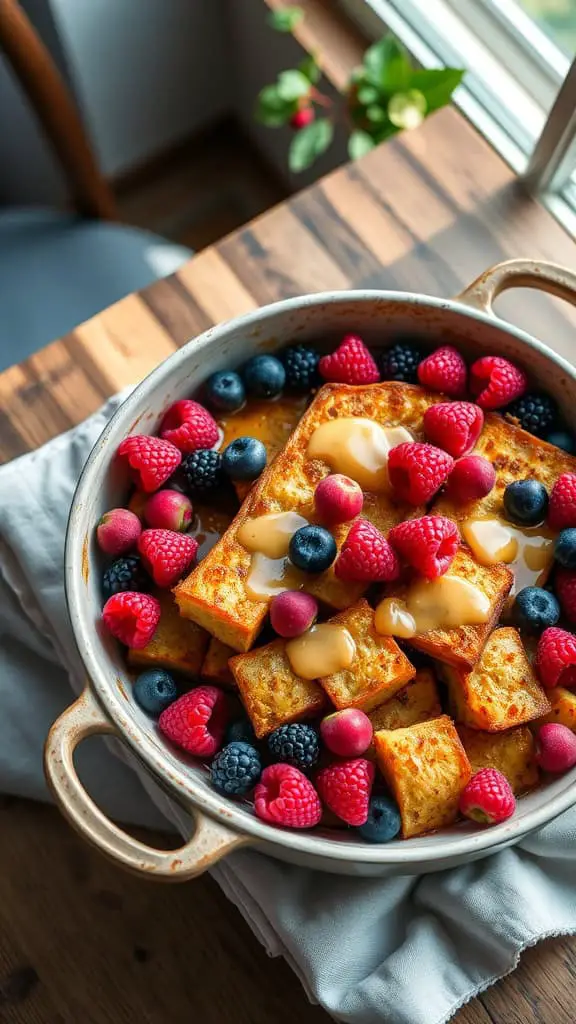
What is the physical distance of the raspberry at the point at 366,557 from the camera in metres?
1.19

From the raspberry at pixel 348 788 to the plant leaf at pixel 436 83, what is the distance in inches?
47.1

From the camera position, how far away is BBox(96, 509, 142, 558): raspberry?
1.27 meters

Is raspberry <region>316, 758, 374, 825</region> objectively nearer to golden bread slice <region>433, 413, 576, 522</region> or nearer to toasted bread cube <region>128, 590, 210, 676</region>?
toasted bread cube <region>128, 590, 210, 676</region>

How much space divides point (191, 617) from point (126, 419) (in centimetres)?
27

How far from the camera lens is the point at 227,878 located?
4.20ft

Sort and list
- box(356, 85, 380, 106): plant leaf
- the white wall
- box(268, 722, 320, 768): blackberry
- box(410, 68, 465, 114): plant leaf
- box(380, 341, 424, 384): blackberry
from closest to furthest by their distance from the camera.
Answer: box(268, 722, 320, 768): blackberry < box(380, 341, 424, 384): blackberry < box(410, 68, 465, 114): plant leaf < box(356, 85, 380, 106): plant leaf < the white wall

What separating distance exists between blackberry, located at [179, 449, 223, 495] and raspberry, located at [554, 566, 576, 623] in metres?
0.48

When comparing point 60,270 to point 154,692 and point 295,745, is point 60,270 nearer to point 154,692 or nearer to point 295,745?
point 154,692

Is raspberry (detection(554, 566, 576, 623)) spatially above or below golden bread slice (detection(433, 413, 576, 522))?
below

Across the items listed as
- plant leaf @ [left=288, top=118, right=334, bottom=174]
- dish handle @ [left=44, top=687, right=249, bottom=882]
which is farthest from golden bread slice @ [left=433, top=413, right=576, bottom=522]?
plant leaf @ [left=288, top=118, right=334, bottom=174]

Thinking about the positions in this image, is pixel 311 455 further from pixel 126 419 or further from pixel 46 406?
pixel 46 406

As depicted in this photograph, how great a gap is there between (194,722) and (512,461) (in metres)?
0.55

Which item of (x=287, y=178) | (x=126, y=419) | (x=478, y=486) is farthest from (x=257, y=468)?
(x=287, y=178)

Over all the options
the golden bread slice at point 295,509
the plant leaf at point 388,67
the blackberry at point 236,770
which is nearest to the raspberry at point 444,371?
the golden bread slice at point 295,509
